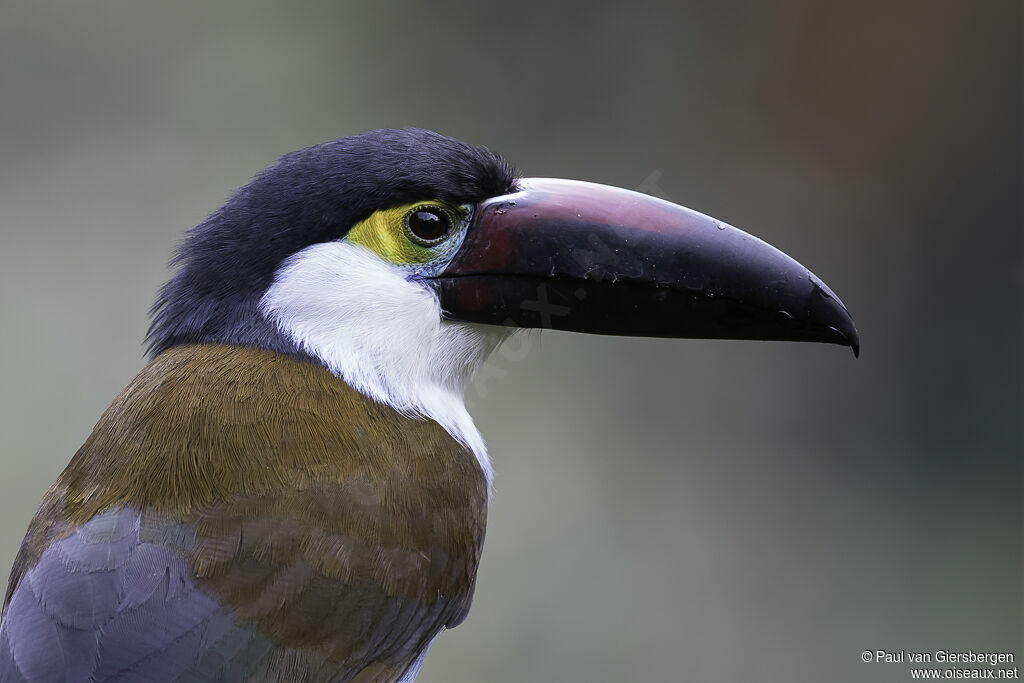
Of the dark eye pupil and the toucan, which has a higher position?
the dark eye pupil

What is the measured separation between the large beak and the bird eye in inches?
2.4

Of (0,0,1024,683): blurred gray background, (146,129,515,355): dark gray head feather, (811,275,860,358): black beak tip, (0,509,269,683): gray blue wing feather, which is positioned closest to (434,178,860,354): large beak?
(811,275,860,358): black beak tip

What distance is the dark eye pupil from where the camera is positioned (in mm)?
2361

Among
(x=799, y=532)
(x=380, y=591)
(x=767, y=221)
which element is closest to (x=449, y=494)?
(x=380, y=591)

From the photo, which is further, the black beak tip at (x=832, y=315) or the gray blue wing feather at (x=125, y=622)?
the black beak tip at (x=832, y=315)

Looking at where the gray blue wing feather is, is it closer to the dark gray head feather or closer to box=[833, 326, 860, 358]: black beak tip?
the dark gray head feather

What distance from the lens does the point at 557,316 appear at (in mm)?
2410

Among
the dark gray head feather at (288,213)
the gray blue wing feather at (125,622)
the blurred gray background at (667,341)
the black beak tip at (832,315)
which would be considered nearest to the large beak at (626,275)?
the black beak tip at (832,315)

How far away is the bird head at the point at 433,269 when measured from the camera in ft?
7.59

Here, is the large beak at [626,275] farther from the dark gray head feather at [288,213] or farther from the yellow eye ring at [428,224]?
the dark gray head feather at [288,213]

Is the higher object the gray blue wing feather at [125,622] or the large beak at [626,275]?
the large beak at [626,275]

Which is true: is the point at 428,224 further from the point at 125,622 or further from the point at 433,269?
the point at 125,622

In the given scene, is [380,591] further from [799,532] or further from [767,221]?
[767,221]

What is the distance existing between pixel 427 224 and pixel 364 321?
0.25 m
